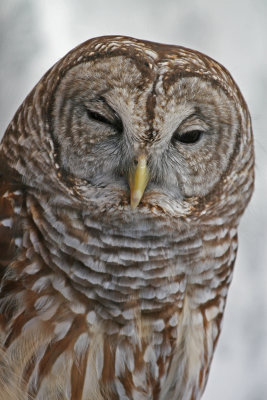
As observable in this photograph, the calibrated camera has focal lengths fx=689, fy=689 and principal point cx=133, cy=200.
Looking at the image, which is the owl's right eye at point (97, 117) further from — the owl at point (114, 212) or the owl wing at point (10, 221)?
the owl wing at point (10, 221)

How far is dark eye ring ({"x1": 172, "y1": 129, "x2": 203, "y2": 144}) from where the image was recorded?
2.11 metres

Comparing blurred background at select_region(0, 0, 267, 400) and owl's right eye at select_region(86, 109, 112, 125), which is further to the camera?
blurred background at select_region(0, 0, 267, 400)

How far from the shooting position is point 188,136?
2.13 metres

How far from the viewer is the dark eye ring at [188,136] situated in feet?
6.93

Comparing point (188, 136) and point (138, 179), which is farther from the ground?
point (188, 136)

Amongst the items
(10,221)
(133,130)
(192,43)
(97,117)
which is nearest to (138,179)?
(133,130)

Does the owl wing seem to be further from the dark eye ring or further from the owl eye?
the dark eye ring

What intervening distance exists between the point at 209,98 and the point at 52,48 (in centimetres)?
215

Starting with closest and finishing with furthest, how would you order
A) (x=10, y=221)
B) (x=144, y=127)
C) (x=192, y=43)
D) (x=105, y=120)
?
(x=144, y=127)
(x=105, y=120)
(x=10, y=221)
(x=192, y=43)

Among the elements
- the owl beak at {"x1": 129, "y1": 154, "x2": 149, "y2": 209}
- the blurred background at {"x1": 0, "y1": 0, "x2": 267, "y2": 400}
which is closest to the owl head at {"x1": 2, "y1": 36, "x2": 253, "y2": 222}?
the owl beak at {"x1": 129, "y1": 154, "x2": 149, "y2": 209}

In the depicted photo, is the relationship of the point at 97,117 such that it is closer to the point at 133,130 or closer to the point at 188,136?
the point at 133,130

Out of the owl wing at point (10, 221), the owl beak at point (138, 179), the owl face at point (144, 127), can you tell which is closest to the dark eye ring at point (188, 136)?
the owl face at point (144, 127)

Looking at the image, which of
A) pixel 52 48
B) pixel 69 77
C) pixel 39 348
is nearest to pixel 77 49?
pixel 69 77

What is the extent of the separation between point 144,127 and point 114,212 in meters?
0.33
